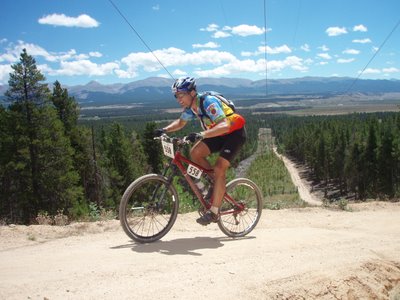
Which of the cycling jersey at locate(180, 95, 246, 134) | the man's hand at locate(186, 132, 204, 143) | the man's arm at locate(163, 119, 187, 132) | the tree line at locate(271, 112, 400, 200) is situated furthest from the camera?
the tree line at locate(271, 112, 400, 200)

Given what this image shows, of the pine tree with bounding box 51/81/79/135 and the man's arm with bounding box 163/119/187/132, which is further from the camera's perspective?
the pine tree with bounding box 51/81/79/135

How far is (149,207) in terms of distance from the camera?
644 centimetres

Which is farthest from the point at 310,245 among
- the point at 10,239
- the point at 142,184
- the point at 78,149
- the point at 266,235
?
the point at 78,149

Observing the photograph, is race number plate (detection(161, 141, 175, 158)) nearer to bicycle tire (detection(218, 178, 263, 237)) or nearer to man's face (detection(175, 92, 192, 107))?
man's face (detection(175, 92, 192, 107))

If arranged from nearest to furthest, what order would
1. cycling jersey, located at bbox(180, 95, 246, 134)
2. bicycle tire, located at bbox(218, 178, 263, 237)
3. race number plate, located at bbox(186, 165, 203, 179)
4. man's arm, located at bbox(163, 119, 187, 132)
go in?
cycling jersey, located at bbox(180, 95, 246, 134) → race number plate, located at bbox(186, 165, 203, 179) → man's arm, located at bbox(163, 119, 187, 132) → bicycle tire, located at bbox(218, 178, 263, 237)

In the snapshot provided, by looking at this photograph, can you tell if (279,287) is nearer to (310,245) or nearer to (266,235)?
(310,245)

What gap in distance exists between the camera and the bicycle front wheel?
6352mm

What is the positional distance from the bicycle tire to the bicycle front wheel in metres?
1.07

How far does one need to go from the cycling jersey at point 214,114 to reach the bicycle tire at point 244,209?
53.2 inches

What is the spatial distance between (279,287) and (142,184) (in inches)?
110

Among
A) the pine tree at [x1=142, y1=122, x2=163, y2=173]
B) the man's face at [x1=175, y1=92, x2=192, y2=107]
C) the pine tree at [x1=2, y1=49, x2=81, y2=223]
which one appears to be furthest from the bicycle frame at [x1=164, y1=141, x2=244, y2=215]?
the pine tree at [x1=142, y1=122, x2=163, y2=173]

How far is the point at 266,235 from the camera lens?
7270 millimetres

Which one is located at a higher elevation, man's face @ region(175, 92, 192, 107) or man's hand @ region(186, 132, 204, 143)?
man's face @ region(175, 92, 192, 107)

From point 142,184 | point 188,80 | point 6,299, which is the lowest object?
point 6,299
